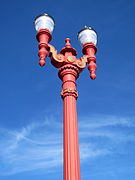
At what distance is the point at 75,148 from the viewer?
5.57m

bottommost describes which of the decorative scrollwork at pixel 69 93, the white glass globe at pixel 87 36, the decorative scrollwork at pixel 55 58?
the decorative scrollwork at pixel 69 93

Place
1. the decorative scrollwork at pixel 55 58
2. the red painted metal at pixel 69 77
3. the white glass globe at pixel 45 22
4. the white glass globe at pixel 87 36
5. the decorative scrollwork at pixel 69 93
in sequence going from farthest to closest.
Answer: the white glass globe at pixel 87 36 → the white glass globe at pixel 45 22 → the decorative scrollwork at pixel 55 58 → the decorative scrollwork at pixel 69 93 → the red painted metal at pixel 69 77

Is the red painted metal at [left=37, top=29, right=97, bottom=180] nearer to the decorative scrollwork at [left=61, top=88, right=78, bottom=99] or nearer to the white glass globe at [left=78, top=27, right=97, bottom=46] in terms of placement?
the decorative scrollwork at [left=61, top=88, right=78, bottom=99]

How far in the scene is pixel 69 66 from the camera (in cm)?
672

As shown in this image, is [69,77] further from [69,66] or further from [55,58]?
[55,58]

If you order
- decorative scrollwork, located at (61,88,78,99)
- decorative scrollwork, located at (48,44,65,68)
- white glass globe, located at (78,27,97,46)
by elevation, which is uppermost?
white glass globe, located at (78,27,97,46)

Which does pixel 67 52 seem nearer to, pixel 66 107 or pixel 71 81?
pixel 71 81

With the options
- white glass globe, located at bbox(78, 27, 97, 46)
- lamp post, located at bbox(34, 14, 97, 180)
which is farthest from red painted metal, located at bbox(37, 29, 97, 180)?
white glass globe, located at bbox(78, 27, 97, 46)

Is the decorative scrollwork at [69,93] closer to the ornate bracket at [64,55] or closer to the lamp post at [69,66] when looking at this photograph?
the lamp post at [69,66]

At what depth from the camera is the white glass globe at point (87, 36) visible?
7.47 metres

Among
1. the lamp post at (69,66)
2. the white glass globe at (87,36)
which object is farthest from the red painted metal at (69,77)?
the white glass globe at (87,36)

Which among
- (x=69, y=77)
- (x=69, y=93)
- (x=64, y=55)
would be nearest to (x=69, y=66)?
(x=69, y=77)

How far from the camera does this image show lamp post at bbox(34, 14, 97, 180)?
5.49 metres

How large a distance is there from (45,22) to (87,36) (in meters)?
1.17
